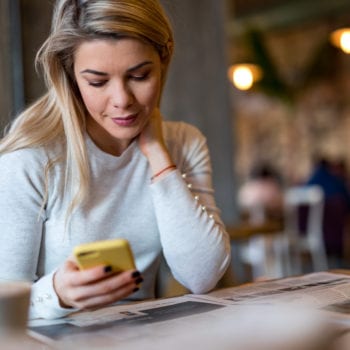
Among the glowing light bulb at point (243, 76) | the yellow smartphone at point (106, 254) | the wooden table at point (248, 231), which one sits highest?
the glowing light bulb at point (243, 76)

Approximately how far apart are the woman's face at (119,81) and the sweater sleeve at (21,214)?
0.49ft

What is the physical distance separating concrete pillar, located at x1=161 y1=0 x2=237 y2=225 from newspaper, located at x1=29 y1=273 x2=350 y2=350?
2.69 metres

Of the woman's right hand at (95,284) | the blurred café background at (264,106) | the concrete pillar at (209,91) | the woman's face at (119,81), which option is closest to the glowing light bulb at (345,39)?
the blurred café background at (264,106)

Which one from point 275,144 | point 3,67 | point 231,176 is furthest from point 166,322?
point 275,144

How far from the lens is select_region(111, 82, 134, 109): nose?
109 centimetres

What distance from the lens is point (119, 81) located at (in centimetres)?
109

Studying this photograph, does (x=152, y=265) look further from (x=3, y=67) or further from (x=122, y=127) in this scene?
(x=3, y=67)

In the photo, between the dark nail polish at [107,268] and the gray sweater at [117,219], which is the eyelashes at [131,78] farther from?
the dark nail polish at [107,268]

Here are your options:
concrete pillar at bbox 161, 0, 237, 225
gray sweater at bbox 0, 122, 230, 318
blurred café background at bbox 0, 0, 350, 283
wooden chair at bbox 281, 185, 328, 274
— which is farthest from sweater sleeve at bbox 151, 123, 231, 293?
wooden chair at bbox 281, 185, 328, 274

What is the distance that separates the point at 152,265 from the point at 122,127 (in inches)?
12.3

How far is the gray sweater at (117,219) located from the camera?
1085 mm

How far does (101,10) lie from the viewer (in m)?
1.11

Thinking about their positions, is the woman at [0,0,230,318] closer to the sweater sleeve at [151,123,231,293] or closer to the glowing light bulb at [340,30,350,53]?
the sweater sleeve at [151,123,231,293]

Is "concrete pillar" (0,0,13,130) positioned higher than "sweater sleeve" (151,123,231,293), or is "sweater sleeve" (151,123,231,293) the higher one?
"concrete pillar" (0,0,13,130)
